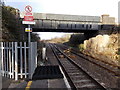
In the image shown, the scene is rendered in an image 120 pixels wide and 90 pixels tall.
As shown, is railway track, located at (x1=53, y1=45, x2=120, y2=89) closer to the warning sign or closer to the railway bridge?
the warning sign

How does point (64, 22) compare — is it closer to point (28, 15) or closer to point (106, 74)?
point (106, 74)

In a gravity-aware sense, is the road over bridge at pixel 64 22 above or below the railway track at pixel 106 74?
above

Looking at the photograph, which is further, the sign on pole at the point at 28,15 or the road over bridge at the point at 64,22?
the road over bridge at the point at 64,22

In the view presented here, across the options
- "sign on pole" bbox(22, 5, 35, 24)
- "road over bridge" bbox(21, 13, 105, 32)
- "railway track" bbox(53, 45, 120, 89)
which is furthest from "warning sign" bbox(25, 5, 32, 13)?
"road over bridge" bbox(21, 13, 105, 32)

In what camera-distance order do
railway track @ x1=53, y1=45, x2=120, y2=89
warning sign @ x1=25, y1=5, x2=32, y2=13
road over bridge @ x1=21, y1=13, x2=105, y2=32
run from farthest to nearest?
road over bridge @ x1=21, y1=13, x2=105, y2=32
railway track @ x1=53, y1=45, x2=120, y2=89
warning sign @ x1=25, y1=5, x2=32, y2=13

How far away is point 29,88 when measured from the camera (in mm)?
3541

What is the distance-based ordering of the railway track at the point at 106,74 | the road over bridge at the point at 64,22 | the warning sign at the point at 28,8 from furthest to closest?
the road over bridge at the point at 64,22 < the railway track at the point at 106,74 < the warning sign at the point at 28,8

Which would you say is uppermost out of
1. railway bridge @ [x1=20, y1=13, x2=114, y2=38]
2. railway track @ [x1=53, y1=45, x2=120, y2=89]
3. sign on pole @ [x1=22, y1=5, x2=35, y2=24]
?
railway bridge @ [x1=20, y1=13, x2=114, y2=38]

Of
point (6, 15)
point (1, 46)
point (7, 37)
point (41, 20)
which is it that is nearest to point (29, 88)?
point (1, 46)

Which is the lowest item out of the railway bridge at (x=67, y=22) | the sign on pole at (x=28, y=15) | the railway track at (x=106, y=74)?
the railway track at (x=106, y=74)

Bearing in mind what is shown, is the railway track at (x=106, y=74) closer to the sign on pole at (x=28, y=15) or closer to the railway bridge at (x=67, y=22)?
the sign on pole at (x=28, y=15)

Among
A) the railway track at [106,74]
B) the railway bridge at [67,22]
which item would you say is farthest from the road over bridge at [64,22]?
the railway track at [106,74]

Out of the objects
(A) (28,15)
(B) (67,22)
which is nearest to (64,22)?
(B) (67,22)

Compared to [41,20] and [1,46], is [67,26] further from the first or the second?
[1,46]
